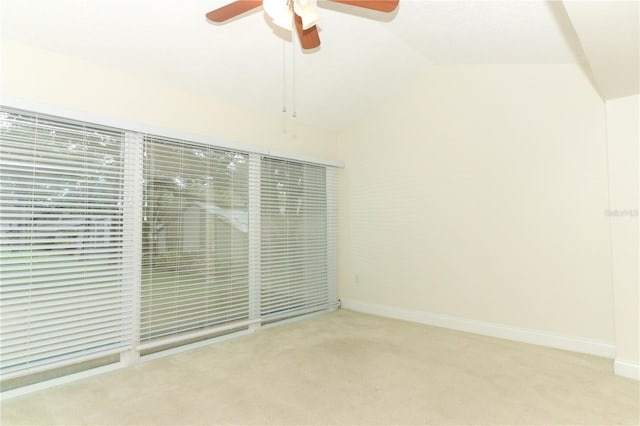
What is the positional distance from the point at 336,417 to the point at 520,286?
2.30 meters

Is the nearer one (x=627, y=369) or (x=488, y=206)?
(x=627, y=369)

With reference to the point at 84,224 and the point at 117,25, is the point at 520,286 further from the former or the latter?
the point at 117,25

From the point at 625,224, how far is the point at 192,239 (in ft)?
11.6

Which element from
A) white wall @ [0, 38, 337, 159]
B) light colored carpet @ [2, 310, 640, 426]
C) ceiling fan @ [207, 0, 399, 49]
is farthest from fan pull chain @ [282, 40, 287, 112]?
light colored carpet @ [2, 310, 640, 426]

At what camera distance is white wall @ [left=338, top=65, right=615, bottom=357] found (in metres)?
3.06

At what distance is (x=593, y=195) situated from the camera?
3.02 metres

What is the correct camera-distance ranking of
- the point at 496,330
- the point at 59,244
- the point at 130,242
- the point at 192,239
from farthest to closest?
the point at 496,330, the point at 192,239, the point at 130,242, the point at 59,244

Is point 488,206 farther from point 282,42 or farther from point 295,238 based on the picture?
point 282,42

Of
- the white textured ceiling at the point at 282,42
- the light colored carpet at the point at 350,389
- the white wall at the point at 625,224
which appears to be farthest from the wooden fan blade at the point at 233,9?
the white wall at the point at 625,224

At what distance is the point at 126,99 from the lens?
Result: 9.73 feet

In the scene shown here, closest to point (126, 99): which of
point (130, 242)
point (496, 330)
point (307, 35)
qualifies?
point (130, 242)

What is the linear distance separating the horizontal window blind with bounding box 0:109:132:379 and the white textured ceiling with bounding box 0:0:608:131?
0.65 meters

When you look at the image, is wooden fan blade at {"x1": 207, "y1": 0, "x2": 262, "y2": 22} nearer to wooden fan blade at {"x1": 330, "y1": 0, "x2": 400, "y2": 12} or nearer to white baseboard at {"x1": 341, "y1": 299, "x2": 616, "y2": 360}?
wooden fan blade at {"x1": 330, "y1": 0, "x2": 400, "y2": 12}

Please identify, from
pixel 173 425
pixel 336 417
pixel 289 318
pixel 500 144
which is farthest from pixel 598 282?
pixel 173 425
